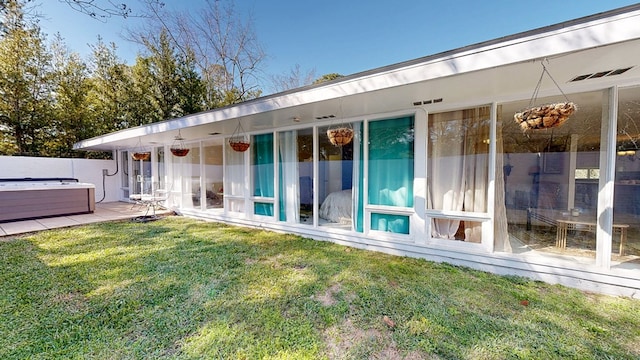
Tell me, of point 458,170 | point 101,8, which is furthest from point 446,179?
point 101,8

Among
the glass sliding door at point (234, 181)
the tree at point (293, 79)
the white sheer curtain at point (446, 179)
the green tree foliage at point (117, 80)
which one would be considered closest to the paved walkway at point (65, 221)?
the glass sliding door at point (234, 181)

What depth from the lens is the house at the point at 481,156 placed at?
2422 millimetres

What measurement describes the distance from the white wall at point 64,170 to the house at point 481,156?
6582mm

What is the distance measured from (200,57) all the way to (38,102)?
6849 mm

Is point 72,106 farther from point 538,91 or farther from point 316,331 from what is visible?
point 538,91

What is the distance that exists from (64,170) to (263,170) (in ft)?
28.7

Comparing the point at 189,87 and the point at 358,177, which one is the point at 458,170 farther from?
the point at 189,87

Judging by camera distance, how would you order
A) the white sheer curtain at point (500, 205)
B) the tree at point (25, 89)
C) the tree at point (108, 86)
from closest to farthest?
the white sheer curtain at point (500, 205), the tree at point (25, 89), the tree at point (108, 86)

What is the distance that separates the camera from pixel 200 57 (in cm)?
1323

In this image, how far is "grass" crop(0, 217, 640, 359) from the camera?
194 cm

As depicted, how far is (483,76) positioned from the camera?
8.66 feet

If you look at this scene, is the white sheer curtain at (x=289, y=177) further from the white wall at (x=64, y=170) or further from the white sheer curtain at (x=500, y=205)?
the white wall at (x=64, y=170)

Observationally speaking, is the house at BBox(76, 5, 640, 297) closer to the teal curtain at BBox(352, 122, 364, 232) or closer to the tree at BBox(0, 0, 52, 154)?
the teal curtain at BBox(352, 122, 364, 232)

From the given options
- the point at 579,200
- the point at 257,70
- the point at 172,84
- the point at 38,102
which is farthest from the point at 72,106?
the point at 579,200
